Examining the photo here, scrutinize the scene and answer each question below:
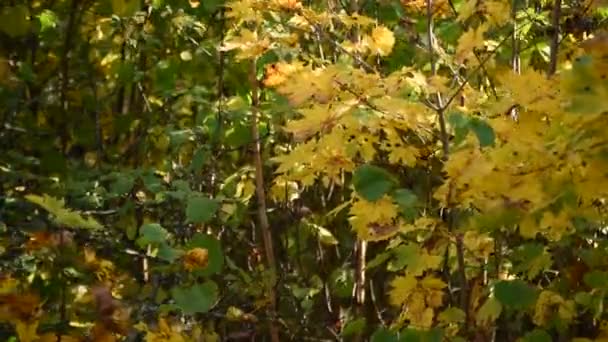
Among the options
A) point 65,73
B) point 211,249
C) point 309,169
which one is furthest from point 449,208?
point 65,73

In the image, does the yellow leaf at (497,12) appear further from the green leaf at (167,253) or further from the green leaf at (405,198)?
the green leaf at (167,253)

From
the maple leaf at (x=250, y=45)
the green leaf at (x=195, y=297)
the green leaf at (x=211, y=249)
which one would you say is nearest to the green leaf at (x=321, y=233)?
the green leaf at (x=211, y=249)

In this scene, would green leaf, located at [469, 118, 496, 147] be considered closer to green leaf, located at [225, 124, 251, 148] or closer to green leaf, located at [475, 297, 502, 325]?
green leaf, located at [475, 297, 502, 325]

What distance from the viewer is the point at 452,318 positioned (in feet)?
6.86

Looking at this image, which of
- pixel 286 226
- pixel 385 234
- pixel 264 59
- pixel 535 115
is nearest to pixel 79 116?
pixel 286 226

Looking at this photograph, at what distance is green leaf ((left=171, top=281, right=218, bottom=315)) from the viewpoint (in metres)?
2.21

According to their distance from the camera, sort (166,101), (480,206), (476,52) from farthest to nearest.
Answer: (166,101), (476,52), (480,206)

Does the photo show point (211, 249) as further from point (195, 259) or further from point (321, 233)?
point (321, 233)

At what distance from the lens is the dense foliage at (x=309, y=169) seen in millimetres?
1784

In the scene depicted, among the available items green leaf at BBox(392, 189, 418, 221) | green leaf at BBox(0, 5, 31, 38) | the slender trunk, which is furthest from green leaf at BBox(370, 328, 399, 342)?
the slender trunk

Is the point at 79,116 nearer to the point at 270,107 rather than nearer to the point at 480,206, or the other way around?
the point at 270,107

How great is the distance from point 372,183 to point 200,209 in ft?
2.07

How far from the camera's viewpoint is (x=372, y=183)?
1.83 metres

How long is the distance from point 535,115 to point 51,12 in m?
1.81
